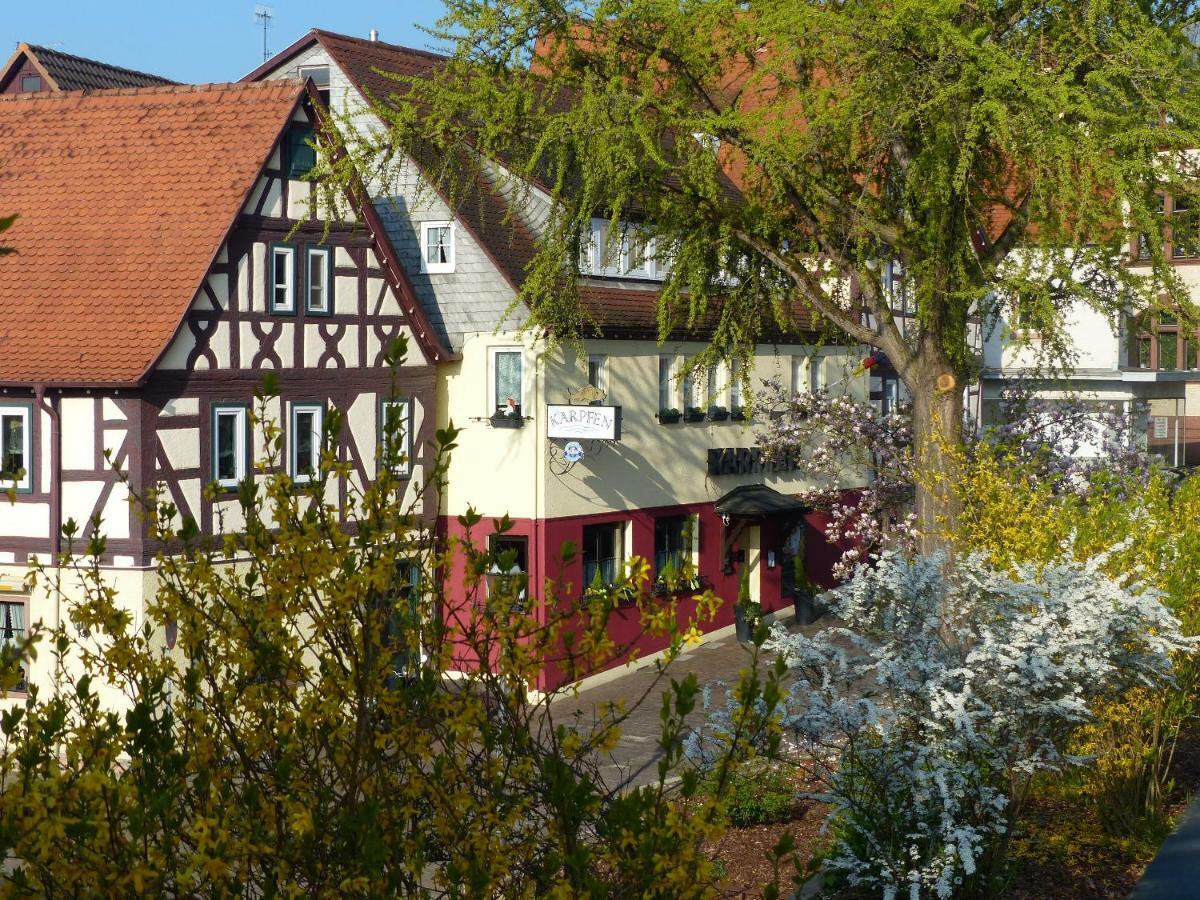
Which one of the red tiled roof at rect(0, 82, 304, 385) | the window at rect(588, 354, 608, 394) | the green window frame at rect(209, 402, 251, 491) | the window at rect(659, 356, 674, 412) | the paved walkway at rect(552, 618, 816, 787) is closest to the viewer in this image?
the paved walkway at rect(552, 618, 816, 787)

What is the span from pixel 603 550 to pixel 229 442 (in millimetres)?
6504

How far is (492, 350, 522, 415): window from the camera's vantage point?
24.1 metres

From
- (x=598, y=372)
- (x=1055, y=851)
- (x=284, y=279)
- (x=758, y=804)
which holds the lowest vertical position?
(x=758, y=804)

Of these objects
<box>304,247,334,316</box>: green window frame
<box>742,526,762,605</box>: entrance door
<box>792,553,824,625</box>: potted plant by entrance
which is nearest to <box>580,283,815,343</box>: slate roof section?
<box>304,247,334,316</box>: green window frame

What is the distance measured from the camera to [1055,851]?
10.3 meters

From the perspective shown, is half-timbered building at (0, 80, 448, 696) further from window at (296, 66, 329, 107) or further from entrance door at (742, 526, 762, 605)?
entrance door at (742, 526, 762, 605)

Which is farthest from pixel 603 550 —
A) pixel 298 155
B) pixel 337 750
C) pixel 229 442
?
pixel 337 750

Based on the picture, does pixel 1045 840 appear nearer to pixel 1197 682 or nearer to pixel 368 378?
pixel 1197 682

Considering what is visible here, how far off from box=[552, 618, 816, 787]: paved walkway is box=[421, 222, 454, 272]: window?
6558 millimetres

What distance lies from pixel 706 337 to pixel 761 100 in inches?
482

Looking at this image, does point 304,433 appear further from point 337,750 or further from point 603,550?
point 337,750

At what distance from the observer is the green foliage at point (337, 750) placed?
15.3 ft

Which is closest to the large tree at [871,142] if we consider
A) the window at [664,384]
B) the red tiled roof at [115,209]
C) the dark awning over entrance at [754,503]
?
the red tiled roof at [115,209]

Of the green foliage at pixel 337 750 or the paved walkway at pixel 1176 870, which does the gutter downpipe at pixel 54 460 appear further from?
the green foliage at pixel 337 750
